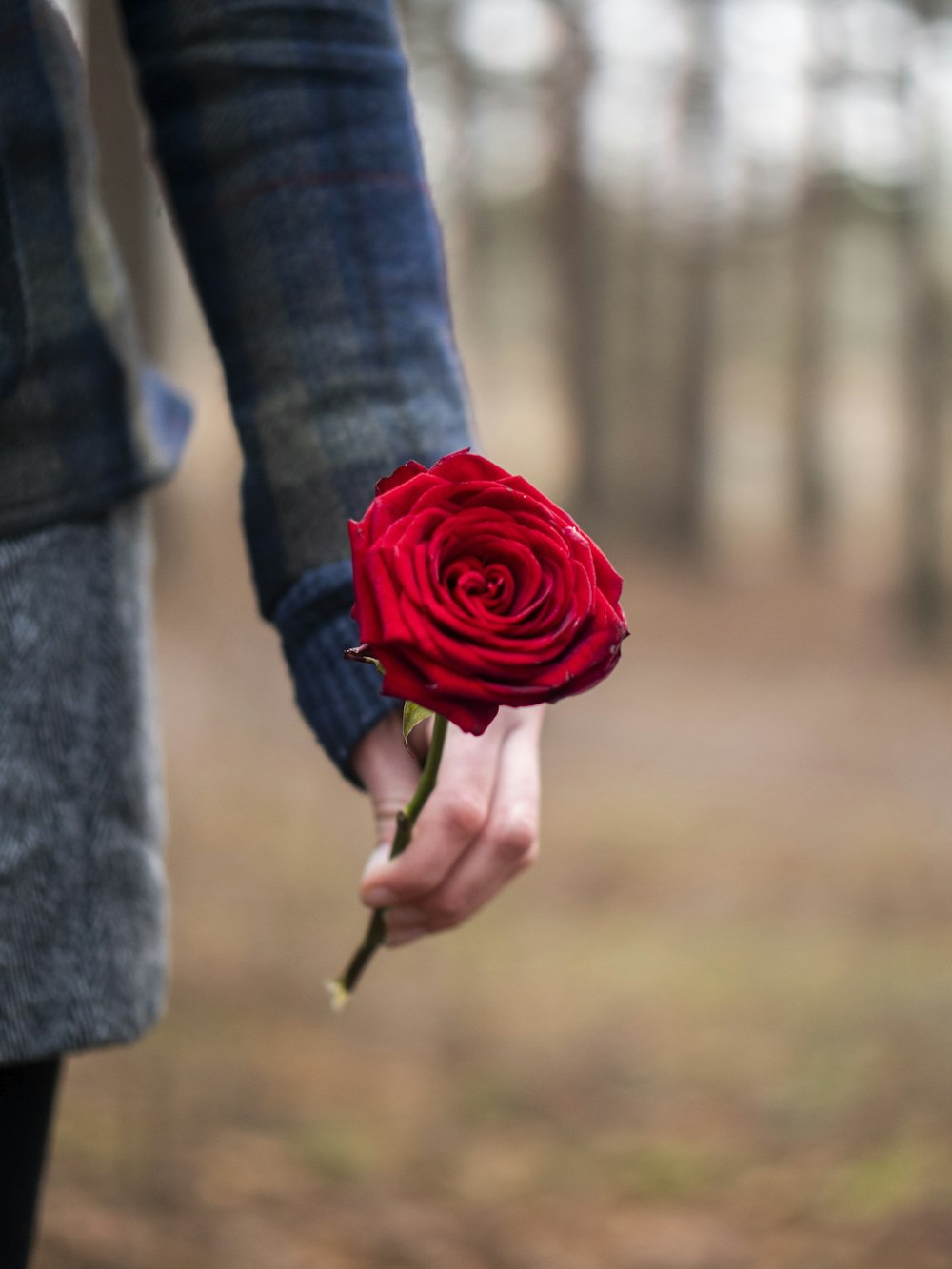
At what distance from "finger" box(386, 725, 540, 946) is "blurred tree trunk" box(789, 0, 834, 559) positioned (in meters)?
15.9

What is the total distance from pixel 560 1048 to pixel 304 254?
4.32 m

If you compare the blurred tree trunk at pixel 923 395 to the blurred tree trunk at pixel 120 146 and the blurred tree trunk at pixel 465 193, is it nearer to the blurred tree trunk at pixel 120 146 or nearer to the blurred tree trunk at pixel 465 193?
the blurred tree trunk at pixel 465 193

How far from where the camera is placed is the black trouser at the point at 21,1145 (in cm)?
108

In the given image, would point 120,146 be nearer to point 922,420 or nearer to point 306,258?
point 922,420

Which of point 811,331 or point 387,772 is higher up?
point 387,772

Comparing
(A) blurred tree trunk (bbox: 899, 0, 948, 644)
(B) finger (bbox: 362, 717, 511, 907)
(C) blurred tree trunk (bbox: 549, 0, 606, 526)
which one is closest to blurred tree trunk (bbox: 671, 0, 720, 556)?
(C) blurred tree trunk (bbox: 549, 0, 606, 526)

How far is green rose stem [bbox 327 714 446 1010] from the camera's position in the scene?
0.92 metres

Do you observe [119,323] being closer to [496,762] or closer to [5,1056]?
[496,762]

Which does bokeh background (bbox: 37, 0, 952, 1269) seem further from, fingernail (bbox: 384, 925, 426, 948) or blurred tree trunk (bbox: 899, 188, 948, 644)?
fingernail (bbox: 384, 925, 426, 948)

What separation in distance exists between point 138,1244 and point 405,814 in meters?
2.93

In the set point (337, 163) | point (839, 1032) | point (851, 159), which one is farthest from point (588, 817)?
point (851, 159)

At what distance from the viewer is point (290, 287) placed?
1.23m

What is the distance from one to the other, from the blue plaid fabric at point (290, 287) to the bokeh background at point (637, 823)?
225mm

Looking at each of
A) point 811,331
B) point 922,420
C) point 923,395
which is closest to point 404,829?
point 923,395
